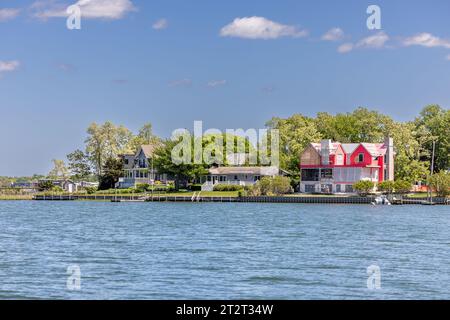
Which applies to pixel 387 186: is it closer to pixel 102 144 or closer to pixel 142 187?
pixel 142 187

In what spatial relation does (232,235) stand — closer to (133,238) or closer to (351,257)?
(133,238)

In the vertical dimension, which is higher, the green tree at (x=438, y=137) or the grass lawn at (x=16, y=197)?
the green tree at (x=438, y=137)

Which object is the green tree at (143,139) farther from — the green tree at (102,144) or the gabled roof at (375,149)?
the gabled roof at (375,149)

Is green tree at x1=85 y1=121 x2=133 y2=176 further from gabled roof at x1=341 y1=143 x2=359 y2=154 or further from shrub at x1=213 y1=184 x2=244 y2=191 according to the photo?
gabled roof at x1=341 y1=143 x2=359 y2=154

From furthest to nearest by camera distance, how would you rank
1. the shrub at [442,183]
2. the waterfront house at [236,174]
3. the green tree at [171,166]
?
the waterfront house at [236,174] < the green tree at [171,166] < the shrub at [442,183]

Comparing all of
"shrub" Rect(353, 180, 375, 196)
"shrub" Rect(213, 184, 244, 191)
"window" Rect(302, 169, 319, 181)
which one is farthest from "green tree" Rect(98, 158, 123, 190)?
"shrub" Rect(353, 180, 375, 196)

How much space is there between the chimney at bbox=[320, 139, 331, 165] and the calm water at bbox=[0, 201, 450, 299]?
3955 centimetres

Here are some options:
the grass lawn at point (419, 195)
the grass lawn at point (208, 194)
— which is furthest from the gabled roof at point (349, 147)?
the grass lawn at point (208, 194)

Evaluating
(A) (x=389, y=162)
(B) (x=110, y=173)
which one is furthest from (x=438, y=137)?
(B) (x=110, y=173)

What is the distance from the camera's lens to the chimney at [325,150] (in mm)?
92000

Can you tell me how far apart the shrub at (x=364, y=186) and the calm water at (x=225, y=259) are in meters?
33.2

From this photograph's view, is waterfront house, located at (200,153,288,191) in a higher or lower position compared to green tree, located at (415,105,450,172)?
lower

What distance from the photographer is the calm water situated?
2194cm

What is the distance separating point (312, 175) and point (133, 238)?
56.3 meters
